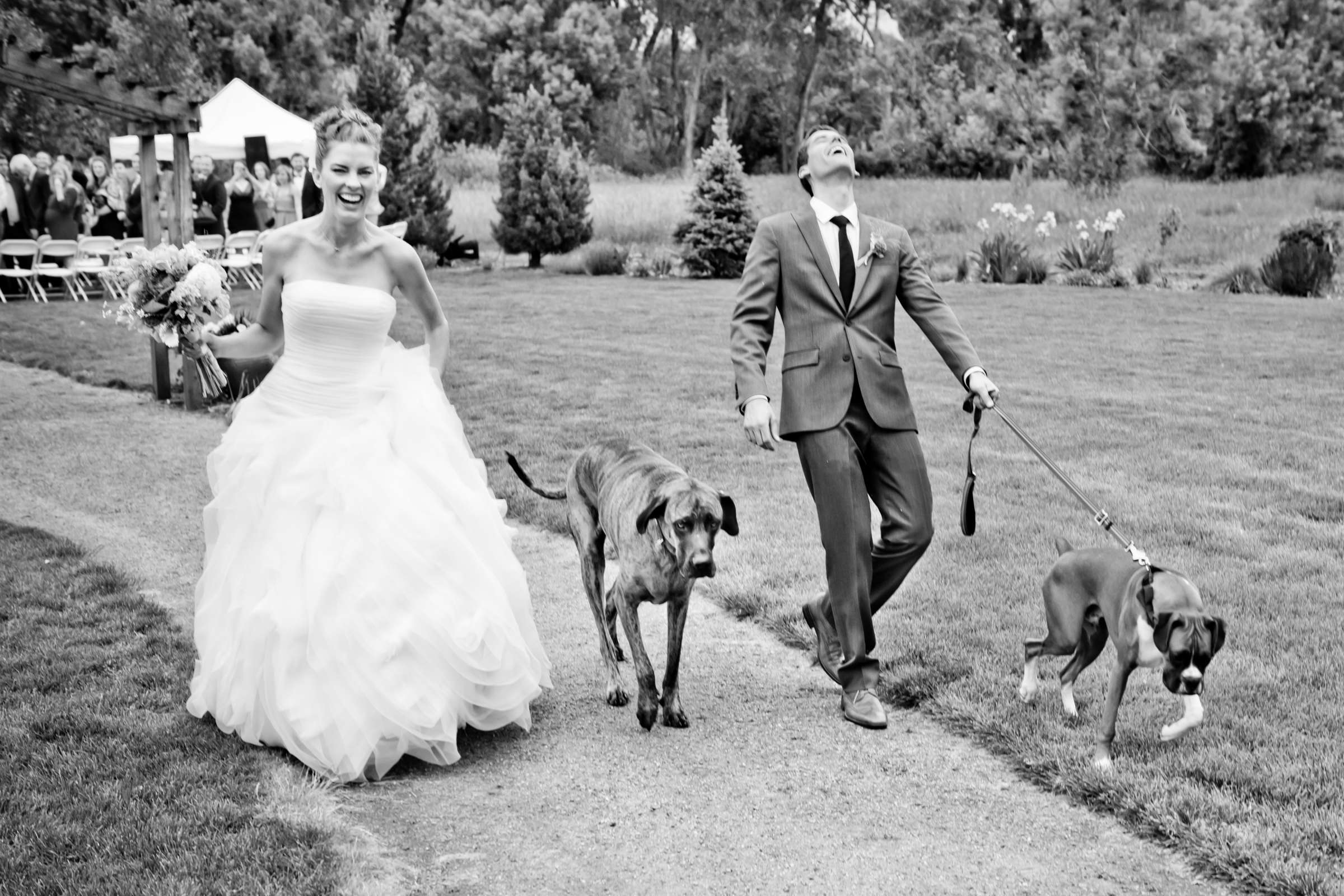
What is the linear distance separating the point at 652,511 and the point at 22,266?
2081 centimetres

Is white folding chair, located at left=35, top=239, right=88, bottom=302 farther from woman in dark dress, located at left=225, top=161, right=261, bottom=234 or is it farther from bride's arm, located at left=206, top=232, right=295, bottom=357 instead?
bride's arm, located at left=206, top=232, right=295, bottom=357

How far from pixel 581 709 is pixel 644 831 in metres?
A: 1.23

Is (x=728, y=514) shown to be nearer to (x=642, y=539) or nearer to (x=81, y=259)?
(x=642, y=539)

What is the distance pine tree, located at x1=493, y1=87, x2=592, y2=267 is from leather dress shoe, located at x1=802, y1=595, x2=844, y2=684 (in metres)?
21.9

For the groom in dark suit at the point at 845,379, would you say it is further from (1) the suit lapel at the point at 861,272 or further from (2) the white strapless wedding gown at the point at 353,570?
(2) the white strapless wedding gown at the point at 353,570

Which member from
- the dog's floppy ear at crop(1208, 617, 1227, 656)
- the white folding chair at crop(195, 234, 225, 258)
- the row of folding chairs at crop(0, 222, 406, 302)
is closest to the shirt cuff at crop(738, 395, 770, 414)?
the dog's floppy ear at crop(1208, 617, 1227, 656)

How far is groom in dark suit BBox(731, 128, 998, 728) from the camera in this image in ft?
17.2

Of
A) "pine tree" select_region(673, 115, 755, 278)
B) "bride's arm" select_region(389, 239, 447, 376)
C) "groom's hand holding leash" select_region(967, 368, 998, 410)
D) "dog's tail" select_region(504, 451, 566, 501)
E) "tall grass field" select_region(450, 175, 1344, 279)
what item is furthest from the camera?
"tall grass field" select_region(450, 175, 1344, 279)

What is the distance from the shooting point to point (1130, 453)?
10.1 meters

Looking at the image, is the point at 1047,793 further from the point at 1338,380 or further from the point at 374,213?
the point at 1338,380

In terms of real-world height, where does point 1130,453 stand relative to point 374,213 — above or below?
below

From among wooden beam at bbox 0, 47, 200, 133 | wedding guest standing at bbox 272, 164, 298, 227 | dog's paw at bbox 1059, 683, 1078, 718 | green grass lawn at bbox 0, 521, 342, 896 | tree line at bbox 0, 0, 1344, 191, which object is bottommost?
green grass lawn at bbox 0, 521, 342, 896

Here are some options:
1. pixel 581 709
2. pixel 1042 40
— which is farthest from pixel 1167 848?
pixel 1042 40

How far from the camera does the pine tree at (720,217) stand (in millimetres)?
24062
